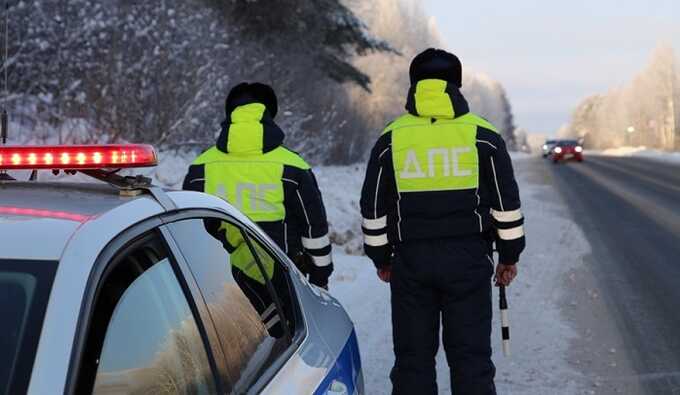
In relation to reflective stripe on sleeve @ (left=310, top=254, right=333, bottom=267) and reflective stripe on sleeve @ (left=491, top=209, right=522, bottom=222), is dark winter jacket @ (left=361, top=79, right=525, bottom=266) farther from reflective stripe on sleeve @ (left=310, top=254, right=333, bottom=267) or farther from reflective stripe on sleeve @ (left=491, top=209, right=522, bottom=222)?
reflective stripe on sleeve @ (left=310, top=254, right=333, bottom=267)

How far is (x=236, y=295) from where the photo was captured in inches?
98.6

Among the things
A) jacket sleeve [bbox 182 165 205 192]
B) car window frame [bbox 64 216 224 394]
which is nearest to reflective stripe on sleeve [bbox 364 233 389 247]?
jacket sleeve [bbox 182 165 205 192]

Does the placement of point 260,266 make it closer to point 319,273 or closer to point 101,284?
point 101,284

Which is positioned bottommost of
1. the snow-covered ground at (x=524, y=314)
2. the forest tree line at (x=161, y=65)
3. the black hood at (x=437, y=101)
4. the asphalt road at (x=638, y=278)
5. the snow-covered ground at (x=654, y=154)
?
the snow-covered ground at (x=654, y=154)

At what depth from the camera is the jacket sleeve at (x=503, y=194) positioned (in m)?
3.85

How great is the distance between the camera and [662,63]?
89.6 meters

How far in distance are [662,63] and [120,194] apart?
96.2 meters

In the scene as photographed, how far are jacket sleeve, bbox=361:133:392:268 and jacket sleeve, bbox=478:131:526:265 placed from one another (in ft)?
1.64

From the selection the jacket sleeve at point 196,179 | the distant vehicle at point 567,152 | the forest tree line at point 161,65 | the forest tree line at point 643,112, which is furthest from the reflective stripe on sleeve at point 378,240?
the forest tree line at point 643,112

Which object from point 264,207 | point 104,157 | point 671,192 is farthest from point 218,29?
point 104,157

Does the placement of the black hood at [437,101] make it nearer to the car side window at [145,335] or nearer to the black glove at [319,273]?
the black glove at [319,273]

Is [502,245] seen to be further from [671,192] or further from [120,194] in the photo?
[671,192]

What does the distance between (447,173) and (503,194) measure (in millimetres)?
297

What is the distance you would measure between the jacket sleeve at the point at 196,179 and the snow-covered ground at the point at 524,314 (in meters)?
1.69
